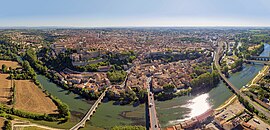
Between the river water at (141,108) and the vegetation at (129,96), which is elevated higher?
the vegetation at (129,96)

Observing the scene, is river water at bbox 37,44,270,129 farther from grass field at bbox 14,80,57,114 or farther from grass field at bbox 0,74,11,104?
grass field at bbox 0,74,11,104

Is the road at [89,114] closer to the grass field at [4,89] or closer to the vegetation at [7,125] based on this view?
the vegetation at [7,125]

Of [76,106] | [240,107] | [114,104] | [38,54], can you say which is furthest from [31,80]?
[240,107]

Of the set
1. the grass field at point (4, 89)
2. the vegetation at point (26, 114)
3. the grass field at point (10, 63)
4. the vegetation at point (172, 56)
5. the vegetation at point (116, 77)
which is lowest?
the vegetation at point (26, 114)

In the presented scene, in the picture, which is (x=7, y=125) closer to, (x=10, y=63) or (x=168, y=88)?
(x=168, y=88)

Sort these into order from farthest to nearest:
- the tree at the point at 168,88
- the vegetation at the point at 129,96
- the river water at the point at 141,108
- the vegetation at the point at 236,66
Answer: the vegetation at the point at 236,66
the tree at the point at 168,88
the vegetation at the point at 129,96
the river water at the point at 141,108

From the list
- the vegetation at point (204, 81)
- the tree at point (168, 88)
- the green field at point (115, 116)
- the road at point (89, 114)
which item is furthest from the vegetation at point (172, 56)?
the green field at point (115, 116)
